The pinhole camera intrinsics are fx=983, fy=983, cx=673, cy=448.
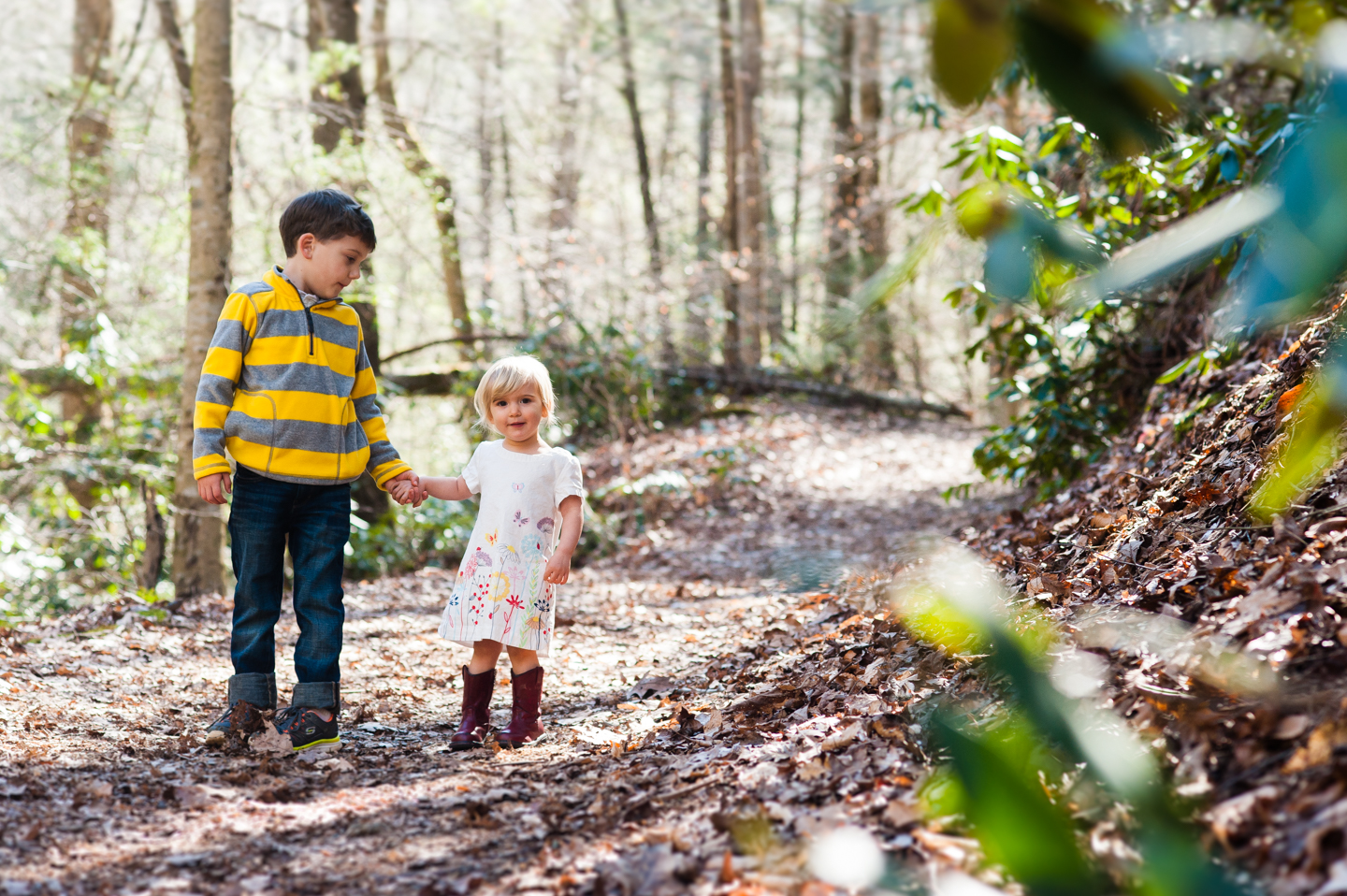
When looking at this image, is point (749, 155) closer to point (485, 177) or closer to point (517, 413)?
point (485, 177)

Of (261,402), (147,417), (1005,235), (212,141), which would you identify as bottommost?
(147,417)

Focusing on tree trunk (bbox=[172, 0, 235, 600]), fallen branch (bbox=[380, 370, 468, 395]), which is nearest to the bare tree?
tree trunk (bbox=[172, 0, 235, 600])

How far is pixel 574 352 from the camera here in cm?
1114

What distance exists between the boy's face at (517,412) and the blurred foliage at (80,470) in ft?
15.2

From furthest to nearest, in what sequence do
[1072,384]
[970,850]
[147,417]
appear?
[147,417] < [1072,384] < [970,850]

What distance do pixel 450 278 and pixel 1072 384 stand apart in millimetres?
9706

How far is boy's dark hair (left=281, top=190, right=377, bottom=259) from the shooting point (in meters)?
3.30

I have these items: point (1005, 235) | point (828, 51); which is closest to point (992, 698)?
point (1005, 235)

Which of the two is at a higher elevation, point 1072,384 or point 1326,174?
point 1326,174

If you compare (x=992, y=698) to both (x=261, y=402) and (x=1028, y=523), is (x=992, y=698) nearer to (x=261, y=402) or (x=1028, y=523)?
(x=261, y=402)

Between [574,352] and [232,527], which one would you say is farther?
[574,352]

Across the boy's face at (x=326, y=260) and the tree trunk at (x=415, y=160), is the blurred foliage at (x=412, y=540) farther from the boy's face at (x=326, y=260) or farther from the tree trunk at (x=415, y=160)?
the boy's face at (x=326, y=260)

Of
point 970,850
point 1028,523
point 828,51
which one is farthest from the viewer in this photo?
point 828,51

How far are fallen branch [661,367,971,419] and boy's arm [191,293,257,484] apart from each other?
9363 millimetres
